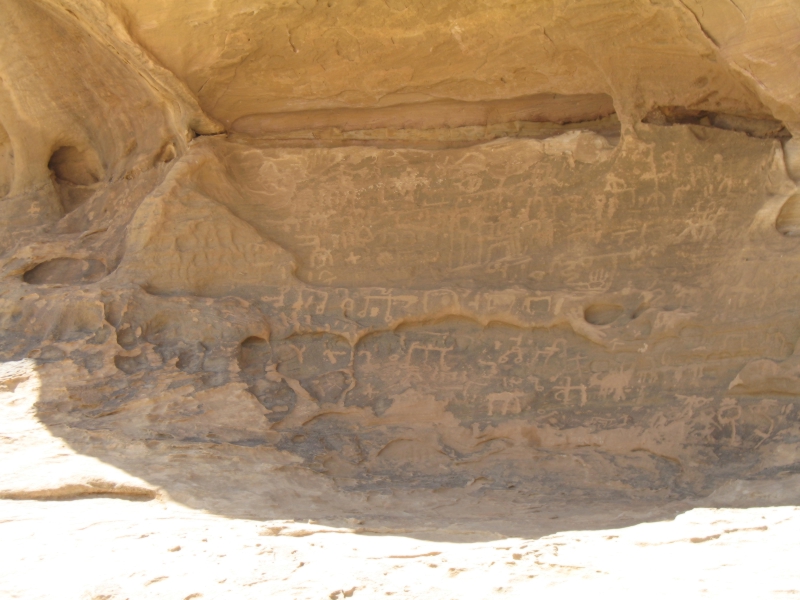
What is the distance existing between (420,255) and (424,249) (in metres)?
0.06

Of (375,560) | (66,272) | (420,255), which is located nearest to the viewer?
(375,560)

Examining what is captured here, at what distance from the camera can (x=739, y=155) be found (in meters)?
5.18

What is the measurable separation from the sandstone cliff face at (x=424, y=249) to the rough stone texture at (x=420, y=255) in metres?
0.02

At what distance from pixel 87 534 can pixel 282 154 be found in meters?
3.76

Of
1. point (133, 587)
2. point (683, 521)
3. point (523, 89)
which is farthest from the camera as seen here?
point (523, 89)

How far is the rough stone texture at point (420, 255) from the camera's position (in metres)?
4.40

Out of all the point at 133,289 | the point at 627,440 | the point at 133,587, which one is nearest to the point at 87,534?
the point at 133,587

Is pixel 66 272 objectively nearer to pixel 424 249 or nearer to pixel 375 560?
pixel 424 249

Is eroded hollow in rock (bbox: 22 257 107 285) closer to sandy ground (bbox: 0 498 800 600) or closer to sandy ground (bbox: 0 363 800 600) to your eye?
sandy ground (bbox: 0 363 800 600)

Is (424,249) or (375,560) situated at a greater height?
(424,249)

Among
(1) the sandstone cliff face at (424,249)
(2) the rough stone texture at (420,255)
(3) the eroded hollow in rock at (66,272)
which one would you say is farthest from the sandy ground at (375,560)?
(3) the eroded hollow in rock at (66,272)

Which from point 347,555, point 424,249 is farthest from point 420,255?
point 347,555

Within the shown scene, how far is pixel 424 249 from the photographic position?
5676 mm

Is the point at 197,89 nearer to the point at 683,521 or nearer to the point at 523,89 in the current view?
the point at 523,89
